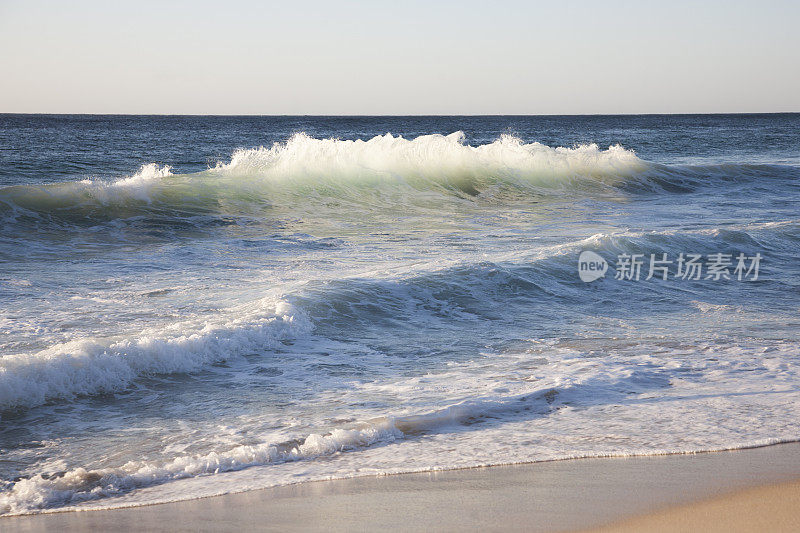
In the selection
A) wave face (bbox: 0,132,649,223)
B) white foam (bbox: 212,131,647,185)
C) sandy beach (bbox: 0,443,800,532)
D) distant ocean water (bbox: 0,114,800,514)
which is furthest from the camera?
white foam (bbox: 212,131,647,185)

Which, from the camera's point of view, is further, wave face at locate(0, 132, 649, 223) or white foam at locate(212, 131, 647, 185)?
white foam at locate(212, 131, 647, 185)

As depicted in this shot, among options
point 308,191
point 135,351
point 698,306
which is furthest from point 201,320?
point 308,191

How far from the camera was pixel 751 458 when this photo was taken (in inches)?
149

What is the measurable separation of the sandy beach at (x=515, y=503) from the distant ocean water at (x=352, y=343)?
0.16 metres

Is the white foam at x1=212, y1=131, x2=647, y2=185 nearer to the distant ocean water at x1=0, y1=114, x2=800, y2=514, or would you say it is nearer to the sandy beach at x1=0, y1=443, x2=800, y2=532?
the distant ocean water at x1=0, y1=114, x2=800, y2=514

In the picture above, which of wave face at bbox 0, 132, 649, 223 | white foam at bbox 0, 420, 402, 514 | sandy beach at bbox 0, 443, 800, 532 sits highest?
wave face at bbox 0, 132, 649, 223

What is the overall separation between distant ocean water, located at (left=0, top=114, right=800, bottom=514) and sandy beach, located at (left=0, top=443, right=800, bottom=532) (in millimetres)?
163

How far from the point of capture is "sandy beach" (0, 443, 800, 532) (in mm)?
3064

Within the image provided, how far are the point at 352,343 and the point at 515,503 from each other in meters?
3.21

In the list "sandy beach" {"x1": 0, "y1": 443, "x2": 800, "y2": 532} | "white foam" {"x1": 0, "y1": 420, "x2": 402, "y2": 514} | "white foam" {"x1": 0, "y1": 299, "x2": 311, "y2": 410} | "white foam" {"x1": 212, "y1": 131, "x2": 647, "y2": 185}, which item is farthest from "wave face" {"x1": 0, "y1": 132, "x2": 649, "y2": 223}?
"sandy beach" {"x1": 0, "y1": 443, "x2": 800, "y2": 532}

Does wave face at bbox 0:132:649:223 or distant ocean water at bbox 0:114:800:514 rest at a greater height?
wave face at bbox 0:132:649:223

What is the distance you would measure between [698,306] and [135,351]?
589 centimetres

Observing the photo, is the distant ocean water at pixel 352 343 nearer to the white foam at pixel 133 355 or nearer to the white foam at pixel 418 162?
the white foam at pixel 133 355

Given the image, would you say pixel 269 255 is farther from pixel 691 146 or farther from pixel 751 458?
pixel 691 146
